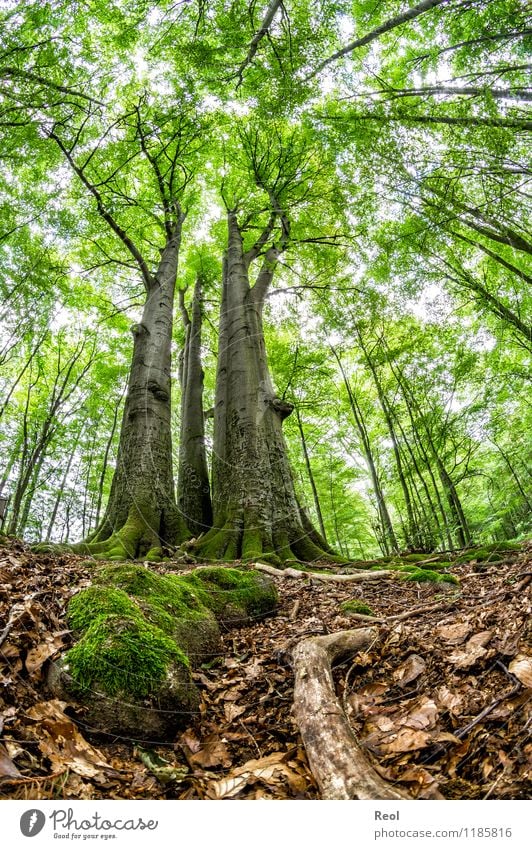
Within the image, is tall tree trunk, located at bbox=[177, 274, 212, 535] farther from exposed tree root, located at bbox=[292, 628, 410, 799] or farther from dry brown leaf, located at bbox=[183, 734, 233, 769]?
dry brown leaf, located at bbox=[183, 734, 233, 769]

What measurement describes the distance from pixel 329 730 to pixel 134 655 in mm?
882

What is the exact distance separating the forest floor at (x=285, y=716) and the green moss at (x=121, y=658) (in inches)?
5.1

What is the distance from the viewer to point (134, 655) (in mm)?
1769

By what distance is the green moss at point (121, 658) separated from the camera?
1671mm

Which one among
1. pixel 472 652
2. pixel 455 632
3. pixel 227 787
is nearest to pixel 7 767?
pixel 227 787

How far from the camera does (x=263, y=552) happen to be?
16.6ft

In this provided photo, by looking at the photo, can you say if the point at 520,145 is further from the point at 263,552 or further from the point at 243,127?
the point at 263,552

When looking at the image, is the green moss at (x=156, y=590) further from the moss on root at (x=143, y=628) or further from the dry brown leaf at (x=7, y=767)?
the dry brown leaf at (x=7, y=767)

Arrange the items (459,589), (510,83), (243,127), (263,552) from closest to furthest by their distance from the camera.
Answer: (459,589) → (510,83) → (263,552) → (243,127)

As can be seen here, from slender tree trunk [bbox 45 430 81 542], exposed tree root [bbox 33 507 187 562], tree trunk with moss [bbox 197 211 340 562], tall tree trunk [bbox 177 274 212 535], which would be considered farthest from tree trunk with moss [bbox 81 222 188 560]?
slender tree trunk [bbox 45 430 81 542]

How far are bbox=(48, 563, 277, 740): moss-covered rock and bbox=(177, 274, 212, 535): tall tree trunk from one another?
350cm

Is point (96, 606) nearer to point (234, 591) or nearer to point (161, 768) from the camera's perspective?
point (161, 768)
